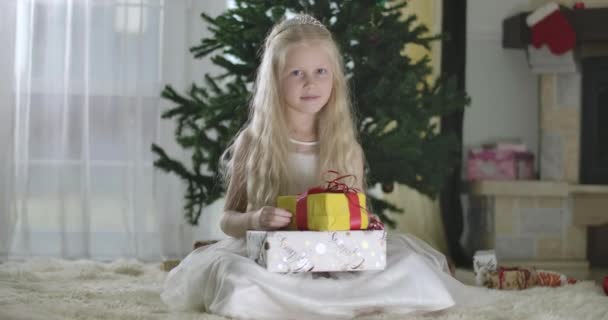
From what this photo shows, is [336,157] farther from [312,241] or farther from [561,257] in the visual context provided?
[561,257]

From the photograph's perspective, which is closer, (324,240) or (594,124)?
(324,240)

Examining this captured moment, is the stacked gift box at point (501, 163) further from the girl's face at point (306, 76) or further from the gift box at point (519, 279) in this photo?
the girl's face at point (306, 76)

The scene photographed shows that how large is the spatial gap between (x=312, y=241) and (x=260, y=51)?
1119 mm

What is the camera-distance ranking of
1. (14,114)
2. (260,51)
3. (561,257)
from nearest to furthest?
(260,51)
(14,114)
(561,257)

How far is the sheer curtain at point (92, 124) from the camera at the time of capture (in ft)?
11.7

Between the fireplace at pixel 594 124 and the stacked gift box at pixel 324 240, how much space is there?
2438mm

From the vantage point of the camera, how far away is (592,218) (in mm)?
3879

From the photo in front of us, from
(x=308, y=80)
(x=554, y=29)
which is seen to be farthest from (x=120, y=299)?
(x=554, y=29)

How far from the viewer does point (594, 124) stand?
389 cm

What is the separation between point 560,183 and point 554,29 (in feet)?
2.44

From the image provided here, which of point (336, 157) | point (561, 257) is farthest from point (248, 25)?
point (561, 257)

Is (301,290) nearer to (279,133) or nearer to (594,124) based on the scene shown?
(279,133)

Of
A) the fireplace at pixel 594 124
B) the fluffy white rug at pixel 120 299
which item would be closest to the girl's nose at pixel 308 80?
the fluffy white rug at pixel 120 299

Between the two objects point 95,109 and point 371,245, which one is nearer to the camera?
point 371,245
